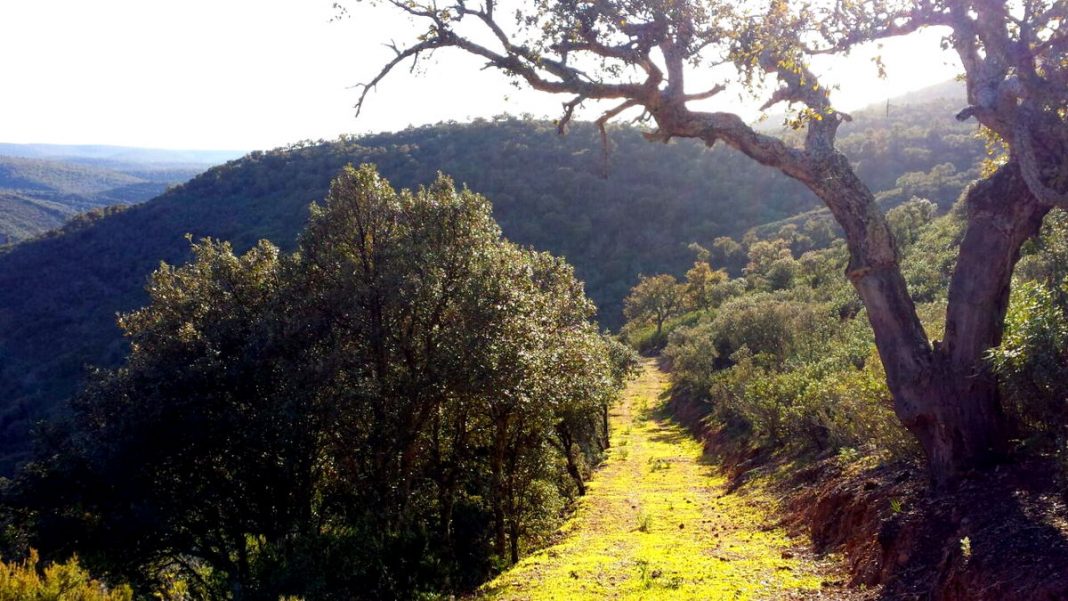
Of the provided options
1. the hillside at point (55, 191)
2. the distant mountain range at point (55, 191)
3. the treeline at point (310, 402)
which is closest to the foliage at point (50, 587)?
the treeline at point (310, 402)

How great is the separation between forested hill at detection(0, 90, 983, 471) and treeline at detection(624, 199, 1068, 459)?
74.2 ft

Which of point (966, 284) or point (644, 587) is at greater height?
point (966, 284)

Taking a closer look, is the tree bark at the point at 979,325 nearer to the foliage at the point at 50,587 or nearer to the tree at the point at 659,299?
the foliage at the point at 50,587

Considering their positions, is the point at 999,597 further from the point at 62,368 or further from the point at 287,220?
the point at 287,220

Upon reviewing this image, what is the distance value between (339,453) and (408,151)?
73856mm

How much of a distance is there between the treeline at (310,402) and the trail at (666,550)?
208cm

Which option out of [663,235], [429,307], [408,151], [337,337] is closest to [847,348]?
[429,307]

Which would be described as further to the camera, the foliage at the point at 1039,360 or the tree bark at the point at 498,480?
the tree bark at the point at 498,480

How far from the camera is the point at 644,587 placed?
8.41 metres

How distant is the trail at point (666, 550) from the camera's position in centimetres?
798

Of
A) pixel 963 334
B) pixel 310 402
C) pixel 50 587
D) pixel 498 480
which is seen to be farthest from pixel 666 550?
pixel 50 587

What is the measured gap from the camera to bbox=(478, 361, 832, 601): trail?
798 cm

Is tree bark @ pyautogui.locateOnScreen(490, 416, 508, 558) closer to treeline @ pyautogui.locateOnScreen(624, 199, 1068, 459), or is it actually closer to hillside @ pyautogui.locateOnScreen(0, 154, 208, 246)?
treeline @ pyautogui.locateOnScreen(624, 199, 1068, 459)

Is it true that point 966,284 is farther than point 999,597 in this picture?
Yes
